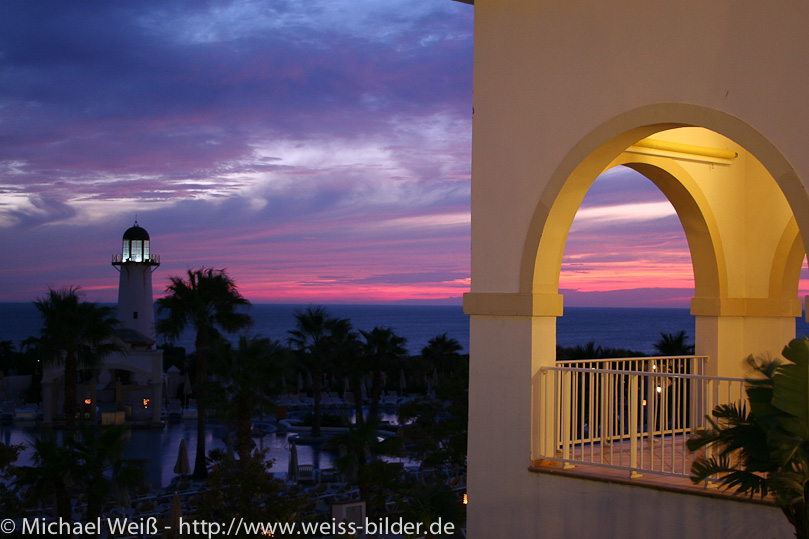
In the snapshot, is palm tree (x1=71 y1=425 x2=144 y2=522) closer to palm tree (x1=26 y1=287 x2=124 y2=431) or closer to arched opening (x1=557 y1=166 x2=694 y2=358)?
palm tree (x1=26 y1=287 x2=124 y2=431)

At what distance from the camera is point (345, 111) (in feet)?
138

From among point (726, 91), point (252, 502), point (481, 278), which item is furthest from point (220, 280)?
point (726, 91)

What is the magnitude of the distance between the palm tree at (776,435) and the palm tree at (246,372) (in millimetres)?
16479

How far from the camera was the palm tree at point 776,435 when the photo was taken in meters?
4.29

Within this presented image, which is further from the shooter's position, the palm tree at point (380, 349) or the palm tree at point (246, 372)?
the palm tree at point (380, 349)

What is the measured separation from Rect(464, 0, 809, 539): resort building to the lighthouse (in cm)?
3426

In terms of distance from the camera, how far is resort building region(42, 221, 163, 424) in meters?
35.3

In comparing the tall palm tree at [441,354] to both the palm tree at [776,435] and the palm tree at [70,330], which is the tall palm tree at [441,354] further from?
the palm tree at [776,435]

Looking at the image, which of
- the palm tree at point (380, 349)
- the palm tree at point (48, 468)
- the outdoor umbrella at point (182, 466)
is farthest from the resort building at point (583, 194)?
the palm tree at point (380, 349)

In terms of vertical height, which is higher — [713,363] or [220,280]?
[220,280]

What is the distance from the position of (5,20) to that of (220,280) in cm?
1202

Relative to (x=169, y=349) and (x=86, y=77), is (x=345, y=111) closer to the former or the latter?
(x=86, y=77)

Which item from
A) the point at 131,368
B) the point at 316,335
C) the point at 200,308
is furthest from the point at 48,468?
the point at 131,368

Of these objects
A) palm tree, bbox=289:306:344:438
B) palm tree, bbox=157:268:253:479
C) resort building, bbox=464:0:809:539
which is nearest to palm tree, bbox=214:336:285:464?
palm tree, bbox=157:268:253:479
